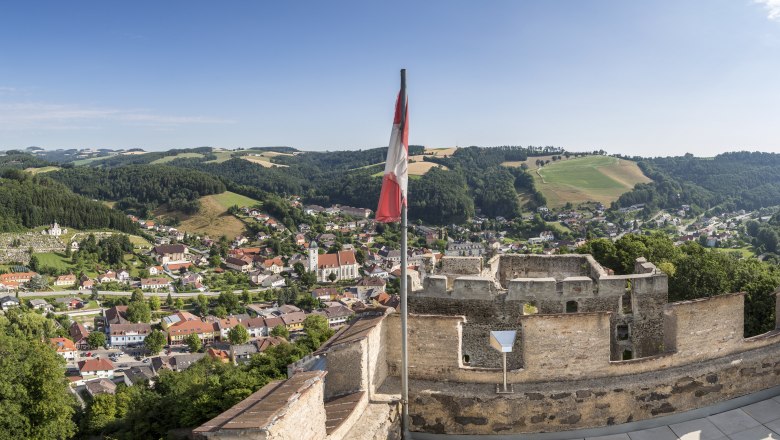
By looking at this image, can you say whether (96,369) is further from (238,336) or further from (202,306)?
(202,306)

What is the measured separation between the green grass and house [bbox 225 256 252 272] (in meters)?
48.4

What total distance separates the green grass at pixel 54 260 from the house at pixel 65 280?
31.0 feet

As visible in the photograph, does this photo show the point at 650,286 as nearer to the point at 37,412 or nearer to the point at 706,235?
the point at 37,412

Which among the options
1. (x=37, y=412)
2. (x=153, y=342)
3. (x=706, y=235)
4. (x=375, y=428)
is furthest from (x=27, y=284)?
(x=706, y=235)

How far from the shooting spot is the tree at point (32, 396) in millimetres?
26422

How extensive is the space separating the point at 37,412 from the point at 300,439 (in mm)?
28234

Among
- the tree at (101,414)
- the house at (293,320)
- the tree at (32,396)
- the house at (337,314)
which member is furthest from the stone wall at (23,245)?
the tree at (32,396)

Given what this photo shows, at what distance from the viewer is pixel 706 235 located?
530 ft

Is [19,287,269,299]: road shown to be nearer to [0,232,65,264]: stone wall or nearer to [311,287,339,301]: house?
[311,287,339,301]: house

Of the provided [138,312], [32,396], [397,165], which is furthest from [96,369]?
[397,165]

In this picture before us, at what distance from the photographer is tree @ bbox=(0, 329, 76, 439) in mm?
26422

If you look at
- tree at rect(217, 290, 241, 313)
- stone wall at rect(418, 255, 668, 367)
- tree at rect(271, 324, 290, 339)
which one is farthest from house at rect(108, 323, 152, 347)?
stone wall at rect(418, 255, 668, 367)

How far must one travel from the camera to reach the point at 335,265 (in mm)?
182375

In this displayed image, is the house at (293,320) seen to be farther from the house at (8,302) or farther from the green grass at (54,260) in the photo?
the green grass at (54,260)
